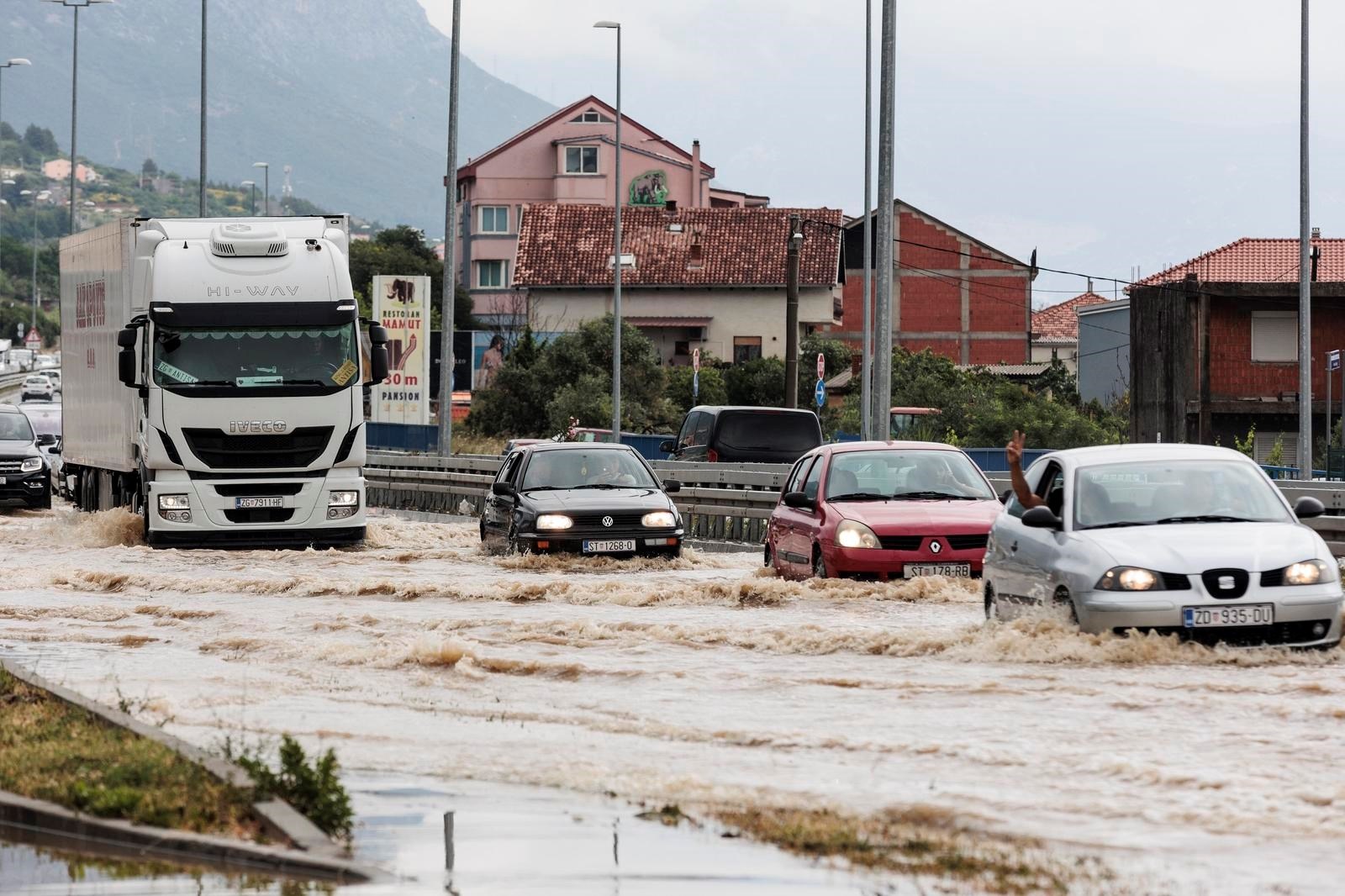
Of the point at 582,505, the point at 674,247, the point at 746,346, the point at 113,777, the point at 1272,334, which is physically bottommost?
the point at 113,777

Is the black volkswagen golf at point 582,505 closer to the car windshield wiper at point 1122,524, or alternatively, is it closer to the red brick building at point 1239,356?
the car windshield wiper at point 1122,524

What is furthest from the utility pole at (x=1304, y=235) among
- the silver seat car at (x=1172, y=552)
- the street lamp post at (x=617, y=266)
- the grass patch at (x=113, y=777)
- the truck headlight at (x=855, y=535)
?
the grass patch at (x=113, y=777)

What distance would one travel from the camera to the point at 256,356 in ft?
82.9

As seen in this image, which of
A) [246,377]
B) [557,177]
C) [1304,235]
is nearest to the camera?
[246,377]

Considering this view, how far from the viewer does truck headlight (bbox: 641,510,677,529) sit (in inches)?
945

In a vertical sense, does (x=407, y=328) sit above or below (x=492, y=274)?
below

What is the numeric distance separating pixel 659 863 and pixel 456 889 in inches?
32.0

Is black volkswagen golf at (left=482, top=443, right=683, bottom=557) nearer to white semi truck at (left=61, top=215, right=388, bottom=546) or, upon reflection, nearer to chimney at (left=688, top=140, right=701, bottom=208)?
white semi truck at (left=61, top=215, right=388, bottom=546)

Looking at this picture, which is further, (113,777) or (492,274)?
(492,274)

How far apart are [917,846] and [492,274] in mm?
113677

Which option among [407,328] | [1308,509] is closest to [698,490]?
[1308,509]

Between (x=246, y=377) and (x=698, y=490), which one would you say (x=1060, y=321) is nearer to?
(x=698, y=490)

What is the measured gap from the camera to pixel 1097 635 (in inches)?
544

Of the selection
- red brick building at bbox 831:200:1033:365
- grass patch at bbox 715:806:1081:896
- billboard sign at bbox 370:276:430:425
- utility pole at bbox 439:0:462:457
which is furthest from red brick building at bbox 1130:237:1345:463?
grass patch at bbox 715:806:1081:896
